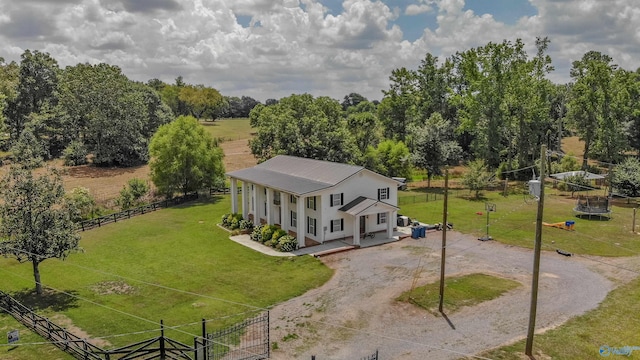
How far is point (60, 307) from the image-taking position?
25.1 m

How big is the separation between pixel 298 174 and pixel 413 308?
19.3 meters

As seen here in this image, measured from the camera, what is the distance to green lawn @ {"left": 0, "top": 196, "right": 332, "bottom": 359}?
2362cm

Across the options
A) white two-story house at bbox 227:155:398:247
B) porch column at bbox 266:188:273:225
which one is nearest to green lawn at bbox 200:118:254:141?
white two-story house at bbox 227:155:398:247

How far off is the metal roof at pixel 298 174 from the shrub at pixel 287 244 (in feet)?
11.7

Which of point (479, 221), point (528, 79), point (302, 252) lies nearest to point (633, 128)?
point (528, 79)

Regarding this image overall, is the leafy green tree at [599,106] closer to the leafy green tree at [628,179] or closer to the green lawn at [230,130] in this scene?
the leafy green tree at [628,179]

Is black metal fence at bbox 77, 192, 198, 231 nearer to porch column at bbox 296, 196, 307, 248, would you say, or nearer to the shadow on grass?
the shadow on grass

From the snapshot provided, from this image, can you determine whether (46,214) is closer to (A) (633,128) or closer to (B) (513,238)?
(B) (513,238)

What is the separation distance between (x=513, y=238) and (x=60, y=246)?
106 feet

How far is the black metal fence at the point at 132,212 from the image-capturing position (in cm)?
4310

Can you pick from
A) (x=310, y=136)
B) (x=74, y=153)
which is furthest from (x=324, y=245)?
(x=74, y=153)

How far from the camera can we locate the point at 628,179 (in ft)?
167

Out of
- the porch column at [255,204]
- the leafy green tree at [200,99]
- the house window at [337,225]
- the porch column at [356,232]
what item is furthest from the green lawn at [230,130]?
the porch column at [356,232]

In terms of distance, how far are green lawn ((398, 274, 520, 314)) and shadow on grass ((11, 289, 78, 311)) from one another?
59.2ft
